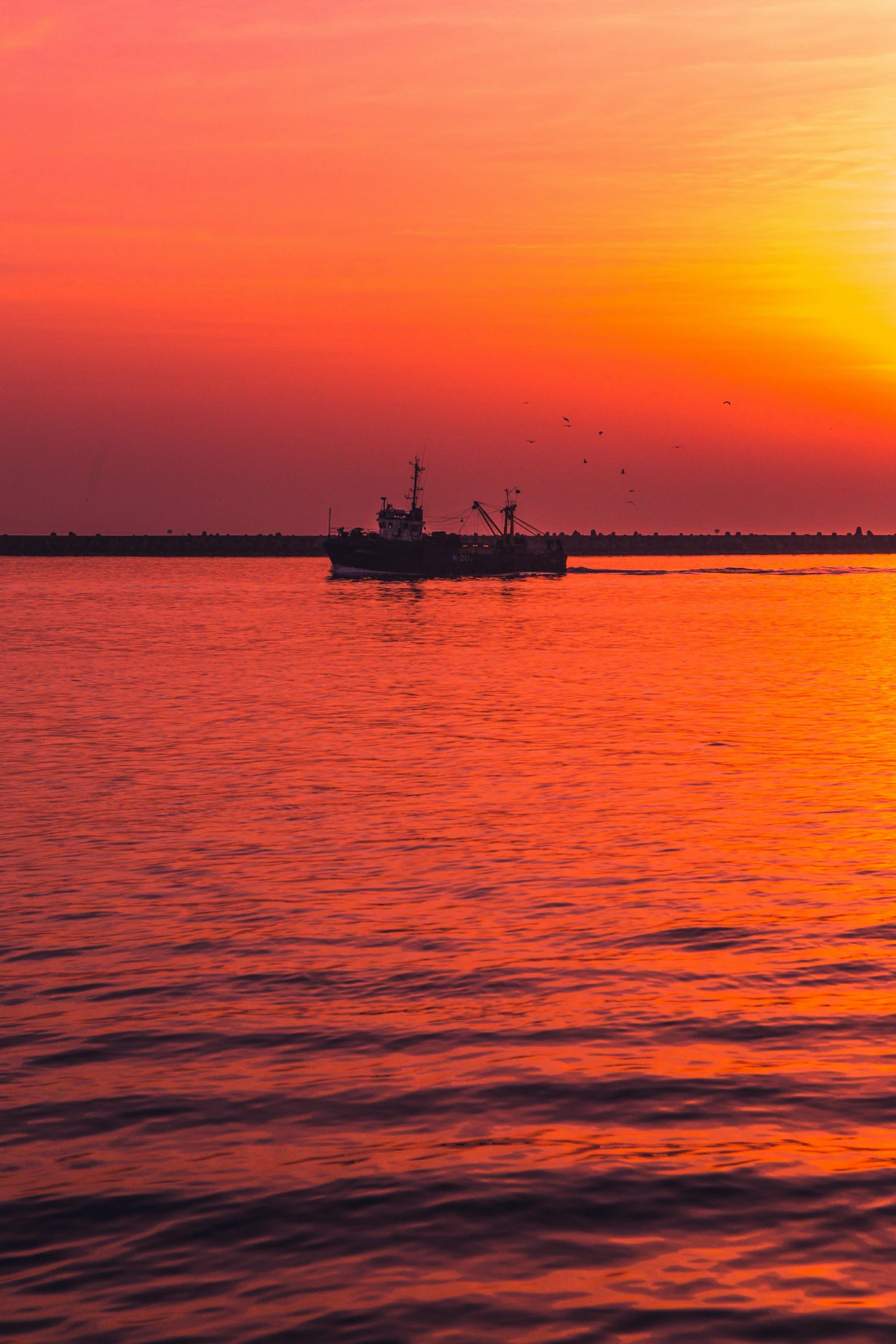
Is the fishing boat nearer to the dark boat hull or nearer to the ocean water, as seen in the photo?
the dark boat hull

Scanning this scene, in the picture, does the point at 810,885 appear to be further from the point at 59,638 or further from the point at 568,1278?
→ the point at 59,638

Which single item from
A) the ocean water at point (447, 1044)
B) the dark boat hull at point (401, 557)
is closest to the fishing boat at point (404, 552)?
the dark boat hull at point (401, 557)

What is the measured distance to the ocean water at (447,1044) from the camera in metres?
7.69

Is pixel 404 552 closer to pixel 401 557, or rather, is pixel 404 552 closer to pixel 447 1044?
pixel 401 557

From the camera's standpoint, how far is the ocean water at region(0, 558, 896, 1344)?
769 cm

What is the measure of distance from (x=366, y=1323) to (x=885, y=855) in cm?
1370

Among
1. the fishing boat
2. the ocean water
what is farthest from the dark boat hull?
the ocean water

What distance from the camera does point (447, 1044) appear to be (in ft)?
38.3

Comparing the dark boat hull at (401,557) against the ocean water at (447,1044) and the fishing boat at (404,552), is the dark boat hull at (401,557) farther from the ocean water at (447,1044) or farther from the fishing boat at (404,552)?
the ocean water at (447,1044)

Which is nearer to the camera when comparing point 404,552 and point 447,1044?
point 447,1044

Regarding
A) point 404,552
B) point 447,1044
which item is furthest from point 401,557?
point 447,1044

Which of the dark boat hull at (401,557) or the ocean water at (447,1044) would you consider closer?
the ocean water at (447,1044)

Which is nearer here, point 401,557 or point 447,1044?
point 447,1044

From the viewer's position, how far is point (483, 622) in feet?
311
